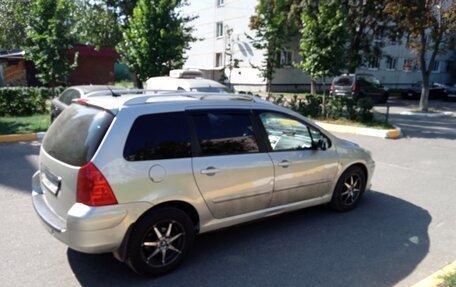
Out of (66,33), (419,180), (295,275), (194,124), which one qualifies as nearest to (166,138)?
(194,124)

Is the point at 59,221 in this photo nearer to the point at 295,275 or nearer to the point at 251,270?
the point at 251,270

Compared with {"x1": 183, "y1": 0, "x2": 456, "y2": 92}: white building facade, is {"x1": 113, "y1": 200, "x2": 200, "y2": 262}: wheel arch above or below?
below

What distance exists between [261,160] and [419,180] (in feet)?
14.0

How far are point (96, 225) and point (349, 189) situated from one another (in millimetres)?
3452

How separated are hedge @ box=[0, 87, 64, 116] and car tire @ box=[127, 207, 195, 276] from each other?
1179 centimetres

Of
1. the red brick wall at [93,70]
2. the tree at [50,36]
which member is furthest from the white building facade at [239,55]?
the tree at [50,36]

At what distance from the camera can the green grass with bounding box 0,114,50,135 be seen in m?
9.97

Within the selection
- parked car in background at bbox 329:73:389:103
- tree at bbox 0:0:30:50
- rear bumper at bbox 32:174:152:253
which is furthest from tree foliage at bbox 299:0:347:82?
tree at bbox 0:0:30:50

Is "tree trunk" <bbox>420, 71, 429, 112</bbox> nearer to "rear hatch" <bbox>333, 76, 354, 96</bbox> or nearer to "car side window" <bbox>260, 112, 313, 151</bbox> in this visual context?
"rear hatch" <bbox>333, 76, 354, 96</bbox>

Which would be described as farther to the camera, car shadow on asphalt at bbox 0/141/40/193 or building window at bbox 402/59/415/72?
building window at bbox 402/59/415/72

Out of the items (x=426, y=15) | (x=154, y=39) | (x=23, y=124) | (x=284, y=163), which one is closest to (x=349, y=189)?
(x=284, y=163)

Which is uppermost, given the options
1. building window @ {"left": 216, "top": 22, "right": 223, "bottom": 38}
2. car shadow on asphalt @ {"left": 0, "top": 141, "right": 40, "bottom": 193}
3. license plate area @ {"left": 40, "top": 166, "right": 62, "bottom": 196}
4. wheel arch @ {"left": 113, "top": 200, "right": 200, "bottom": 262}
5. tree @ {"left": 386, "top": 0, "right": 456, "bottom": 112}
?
building window @ {"left": 216, "top": 22, "right": 223, "bottom": 38}

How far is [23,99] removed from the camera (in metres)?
13.1

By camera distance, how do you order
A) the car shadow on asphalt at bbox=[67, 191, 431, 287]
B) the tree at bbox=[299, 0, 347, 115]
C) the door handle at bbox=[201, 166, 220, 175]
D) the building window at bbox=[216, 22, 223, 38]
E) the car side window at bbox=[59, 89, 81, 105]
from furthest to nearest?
the building window at bbox=[216, 22, 223, 38], the tree at bbox=[299, 0, 347, 115], the car side window at bbox=[59, 89, 81, 105], the door handle at bbox=[201, 166, 220, 175], the car shadow on asphalt at bbox=[67, 191, 431, 287]
